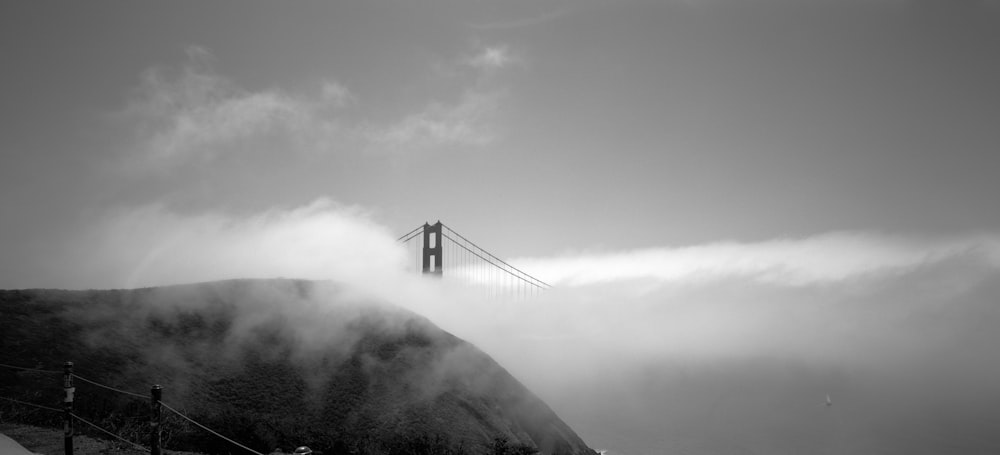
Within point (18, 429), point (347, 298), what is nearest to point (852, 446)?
point (347, 298)

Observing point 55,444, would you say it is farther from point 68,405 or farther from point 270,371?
point 270,371

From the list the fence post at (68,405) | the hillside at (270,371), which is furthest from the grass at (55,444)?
the hillside at (270,371)

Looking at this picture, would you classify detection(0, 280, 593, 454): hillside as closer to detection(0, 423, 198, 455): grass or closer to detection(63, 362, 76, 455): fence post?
detection(0, 423, 198, 455): grass

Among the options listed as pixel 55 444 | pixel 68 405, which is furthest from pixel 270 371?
pixel 68 405

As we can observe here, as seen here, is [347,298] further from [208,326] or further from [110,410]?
[110,410]

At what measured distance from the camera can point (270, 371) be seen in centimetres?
6081

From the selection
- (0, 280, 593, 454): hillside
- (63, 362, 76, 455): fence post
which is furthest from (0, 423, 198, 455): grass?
(0, 280, 593, 454): hillside

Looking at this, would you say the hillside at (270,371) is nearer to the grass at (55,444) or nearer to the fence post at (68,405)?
the grass at (55,444)

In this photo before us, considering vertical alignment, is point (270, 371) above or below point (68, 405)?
below

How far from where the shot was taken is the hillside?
46.0 meters

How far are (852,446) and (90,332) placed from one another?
195 meters

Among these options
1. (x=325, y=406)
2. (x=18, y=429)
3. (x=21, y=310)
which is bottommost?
(x=325, y=406)

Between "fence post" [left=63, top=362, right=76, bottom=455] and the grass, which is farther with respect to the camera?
the grass

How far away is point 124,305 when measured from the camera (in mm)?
64125
